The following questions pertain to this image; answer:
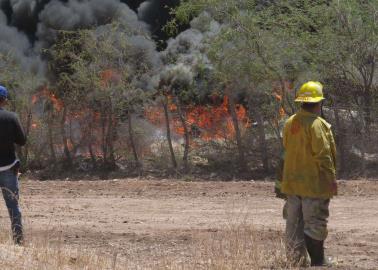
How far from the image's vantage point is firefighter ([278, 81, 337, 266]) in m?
6.98

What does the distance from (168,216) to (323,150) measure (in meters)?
4.75

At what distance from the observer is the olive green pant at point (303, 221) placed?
704 cm

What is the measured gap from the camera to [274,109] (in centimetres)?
1598

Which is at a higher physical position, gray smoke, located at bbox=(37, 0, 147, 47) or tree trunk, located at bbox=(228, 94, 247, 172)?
gray smoke, located at bbox=(37, 0, 147, 47)

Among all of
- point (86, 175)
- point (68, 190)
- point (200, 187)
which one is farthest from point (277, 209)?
point (86, 175)

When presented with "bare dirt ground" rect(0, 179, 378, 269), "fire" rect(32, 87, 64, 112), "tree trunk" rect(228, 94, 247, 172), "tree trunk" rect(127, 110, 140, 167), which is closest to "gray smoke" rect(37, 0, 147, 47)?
"fire" rect(32, 87, 64, 112)

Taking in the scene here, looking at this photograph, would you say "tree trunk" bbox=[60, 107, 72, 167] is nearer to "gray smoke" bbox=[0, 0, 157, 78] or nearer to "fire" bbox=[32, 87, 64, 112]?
"fire" bbox=[32, 87, 64, 112]

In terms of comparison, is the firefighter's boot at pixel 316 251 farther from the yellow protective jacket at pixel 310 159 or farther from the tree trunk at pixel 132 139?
the tree trunk at pixel 132 139

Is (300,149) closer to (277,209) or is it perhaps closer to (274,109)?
(277,209)

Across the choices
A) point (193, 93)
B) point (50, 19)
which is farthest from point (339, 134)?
point (50, 19)

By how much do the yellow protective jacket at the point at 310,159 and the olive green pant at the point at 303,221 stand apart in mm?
91

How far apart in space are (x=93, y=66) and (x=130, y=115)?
1.41 m

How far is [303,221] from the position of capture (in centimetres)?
721

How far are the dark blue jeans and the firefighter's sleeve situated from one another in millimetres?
2994
